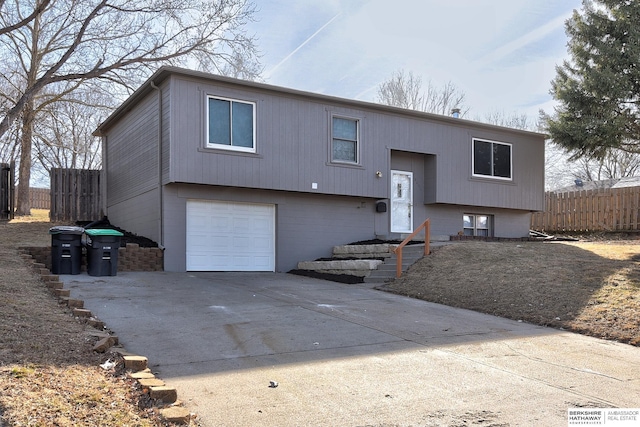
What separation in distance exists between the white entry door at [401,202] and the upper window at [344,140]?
173 cm

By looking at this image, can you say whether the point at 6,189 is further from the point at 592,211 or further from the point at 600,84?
the point at 592,211

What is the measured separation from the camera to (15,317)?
5.77 meters

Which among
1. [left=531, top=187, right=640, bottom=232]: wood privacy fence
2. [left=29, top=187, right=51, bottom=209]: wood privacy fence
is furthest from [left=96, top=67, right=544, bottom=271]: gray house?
[left=29, top=187, right=51, bottom=209]: wood privacy fence

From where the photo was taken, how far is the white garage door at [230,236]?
1345 cm

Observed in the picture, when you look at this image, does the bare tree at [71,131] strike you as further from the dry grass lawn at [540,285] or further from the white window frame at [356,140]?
the dry grass lawn at [540,285]

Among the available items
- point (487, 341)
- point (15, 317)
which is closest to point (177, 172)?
point (15, 317)

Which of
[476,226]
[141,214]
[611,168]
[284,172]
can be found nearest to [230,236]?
[284,172]

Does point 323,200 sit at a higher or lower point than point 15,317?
higher

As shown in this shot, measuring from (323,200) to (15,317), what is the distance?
1018cm

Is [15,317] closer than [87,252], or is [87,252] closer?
[15,317]

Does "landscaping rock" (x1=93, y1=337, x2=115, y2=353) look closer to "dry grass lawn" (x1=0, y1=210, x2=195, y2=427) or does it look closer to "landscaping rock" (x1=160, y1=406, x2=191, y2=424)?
"dry grass lawn" (x1=0, y1=210, x2=195, y2=427)

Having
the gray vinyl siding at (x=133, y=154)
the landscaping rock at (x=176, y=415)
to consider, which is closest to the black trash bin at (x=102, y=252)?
the gray vinyl siding at (x=133, y=154)

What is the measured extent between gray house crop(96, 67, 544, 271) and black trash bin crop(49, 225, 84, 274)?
225 centimetres

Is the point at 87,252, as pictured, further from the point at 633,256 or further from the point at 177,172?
the point at 633,256
